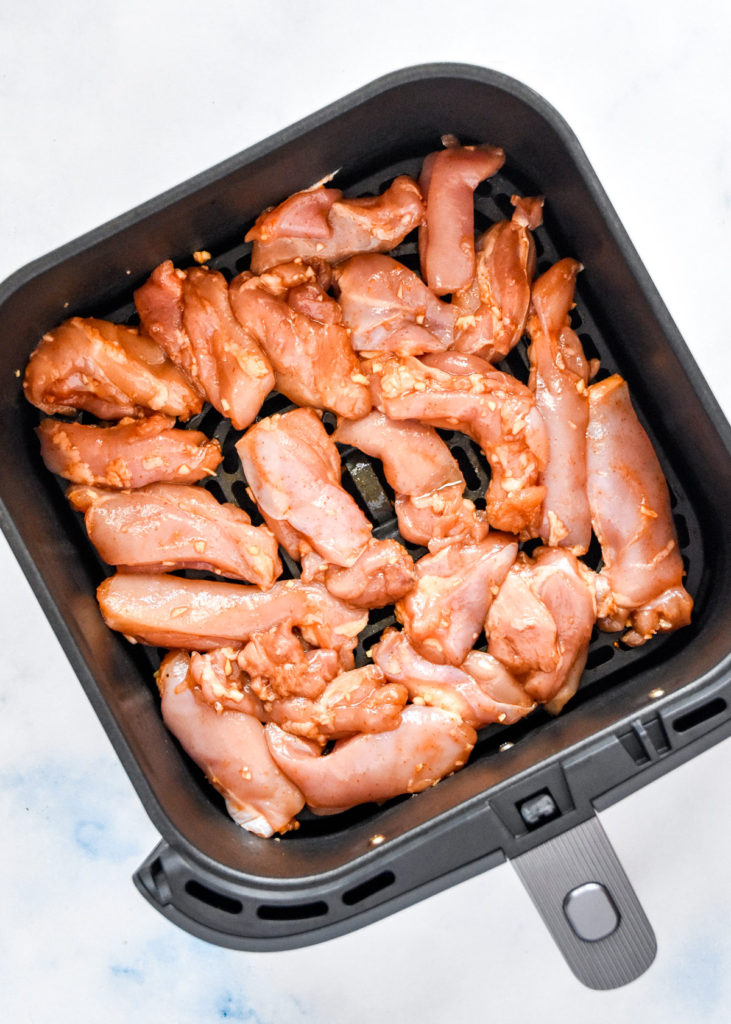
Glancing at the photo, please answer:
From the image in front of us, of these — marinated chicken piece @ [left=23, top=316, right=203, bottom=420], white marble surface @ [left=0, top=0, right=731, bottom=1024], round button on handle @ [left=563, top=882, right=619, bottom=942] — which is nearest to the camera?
round button on handle @ [left=563, top=882, right=619, bottom=942]

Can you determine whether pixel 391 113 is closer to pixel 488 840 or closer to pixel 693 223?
pixel 693 223

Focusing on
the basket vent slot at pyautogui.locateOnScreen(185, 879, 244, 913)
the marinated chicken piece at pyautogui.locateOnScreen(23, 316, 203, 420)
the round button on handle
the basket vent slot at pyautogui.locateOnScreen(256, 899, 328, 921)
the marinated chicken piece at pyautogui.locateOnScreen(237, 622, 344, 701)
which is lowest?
the round button on handle

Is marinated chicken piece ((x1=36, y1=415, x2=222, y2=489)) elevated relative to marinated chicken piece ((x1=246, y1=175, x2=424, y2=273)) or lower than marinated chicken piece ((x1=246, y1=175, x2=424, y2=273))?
lower

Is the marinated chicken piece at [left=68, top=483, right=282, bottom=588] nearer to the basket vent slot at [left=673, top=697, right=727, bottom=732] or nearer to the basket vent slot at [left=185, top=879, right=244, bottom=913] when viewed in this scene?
the basket vent slot at [left=185, top=879, right=244, bottom=913]

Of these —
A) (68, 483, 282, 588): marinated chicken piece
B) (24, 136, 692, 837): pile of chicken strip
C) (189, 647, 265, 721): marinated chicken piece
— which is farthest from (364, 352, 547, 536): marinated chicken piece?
(189, 647, 265, 721): marinated chicken piece

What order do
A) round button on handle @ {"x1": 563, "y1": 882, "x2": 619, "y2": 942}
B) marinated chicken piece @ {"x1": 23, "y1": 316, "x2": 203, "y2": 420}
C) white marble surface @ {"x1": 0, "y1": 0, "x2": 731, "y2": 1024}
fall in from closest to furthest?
round button on handle @ {"x1": 563, "y1": 882, "x2": 619, "y2": 942}
marinated chicken piece @ {"x1": 23, "y1": 316, "x2": 203, "y2": 420}
white marble surface @ {"x1": 0, "y1": 0, "x2": 731, "y2": 1024}

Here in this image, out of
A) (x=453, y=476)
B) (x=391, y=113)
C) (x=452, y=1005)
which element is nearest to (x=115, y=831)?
(x=452, y=1005)

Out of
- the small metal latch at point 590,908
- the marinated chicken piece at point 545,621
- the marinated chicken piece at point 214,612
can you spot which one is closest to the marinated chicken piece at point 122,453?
the marinated chicken piece at point 214,612
